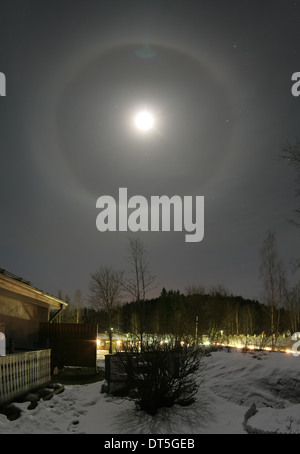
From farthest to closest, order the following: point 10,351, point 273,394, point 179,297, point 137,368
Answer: point 179,297 < point 10,351 < point 273,394 < point 137,368

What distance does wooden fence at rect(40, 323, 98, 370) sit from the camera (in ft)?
65.1

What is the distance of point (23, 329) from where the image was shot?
16.7m

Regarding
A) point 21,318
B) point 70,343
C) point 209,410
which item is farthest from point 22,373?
point 70,343

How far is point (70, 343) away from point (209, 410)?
12.7 meters

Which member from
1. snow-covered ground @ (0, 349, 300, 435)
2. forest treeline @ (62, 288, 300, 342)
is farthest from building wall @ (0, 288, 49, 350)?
forest treeline @ (62, 288, 300, 342)

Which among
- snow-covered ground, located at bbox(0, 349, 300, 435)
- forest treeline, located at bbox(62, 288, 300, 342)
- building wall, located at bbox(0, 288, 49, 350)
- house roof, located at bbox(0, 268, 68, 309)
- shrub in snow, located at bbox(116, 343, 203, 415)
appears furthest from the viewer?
forest treeline, located at bbox(62, 288, 300, 342)

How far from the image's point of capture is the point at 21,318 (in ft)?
53.8

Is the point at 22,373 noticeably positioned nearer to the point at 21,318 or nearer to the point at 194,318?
the point at 21,318

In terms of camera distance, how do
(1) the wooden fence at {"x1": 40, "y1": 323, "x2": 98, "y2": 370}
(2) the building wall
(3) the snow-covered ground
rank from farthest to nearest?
(1) the wooden fence at {"x1": 40, "y1": 323, "x2": 98, "y2": 370} < (2) the building wall < (3) the snow-covered ground

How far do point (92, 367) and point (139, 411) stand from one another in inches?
460

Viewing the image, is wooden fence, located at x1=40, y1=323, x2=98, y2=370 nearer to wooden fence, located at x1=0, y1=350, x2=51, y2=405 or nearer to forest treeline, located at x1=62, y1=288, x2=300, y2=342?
forest treeline, located at x1=62, y1=288, x2=300, y2=342

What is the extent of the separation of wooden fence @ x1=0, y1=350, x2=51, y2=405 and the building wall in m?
1.97
